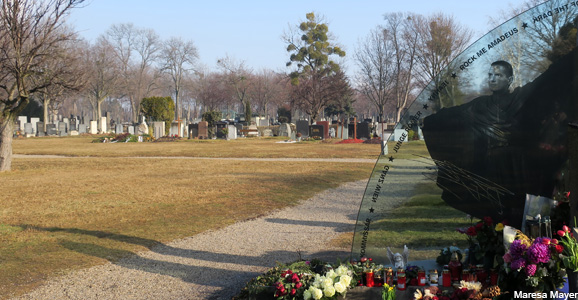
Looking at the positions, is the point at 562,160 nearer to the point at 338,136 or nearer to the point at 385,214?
the point at 385,214

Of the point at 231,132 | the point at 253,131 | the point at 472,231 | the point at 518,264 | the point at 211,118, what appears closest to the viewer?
the point at 518,264

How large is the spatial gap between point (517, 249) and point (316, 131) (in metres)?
35.2

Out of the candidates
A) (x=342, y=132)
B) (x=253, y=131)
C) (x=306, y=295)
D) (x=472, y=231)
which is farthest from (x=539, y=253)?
(x=253, y=131)

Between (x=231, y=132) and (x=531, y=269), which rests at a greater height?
(x=231, y=132)

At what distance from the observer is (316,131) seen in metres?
39.3

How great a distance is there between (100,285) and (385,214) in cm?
330

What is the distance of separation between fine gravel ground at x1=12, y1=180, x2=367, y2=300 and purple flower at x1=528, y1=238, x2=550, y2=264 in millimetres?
2929

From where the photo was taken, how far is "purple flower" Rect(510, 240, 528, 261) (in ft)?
13.7

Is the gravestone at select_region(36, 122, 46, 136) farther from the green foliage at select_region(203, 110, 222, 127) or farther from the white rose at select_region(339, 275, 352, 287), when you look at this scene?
the white rose at select_region(339, 275, 352, 287)

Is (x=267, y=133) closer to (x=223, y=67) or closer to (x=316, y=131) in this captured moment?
(x=316, y=131)

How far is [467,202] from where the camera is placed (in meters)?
5.34

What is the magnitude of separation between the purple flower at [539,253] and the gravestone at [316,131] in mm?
34558

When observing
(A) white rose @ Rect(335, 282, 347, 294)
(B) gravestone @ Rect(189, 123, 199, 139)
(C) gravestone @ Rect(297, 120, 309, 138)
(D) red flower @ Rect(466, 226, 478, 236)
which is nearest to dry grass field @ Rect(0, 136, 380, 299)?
(A) white rose @ Rect(335, 282, 347, 294)

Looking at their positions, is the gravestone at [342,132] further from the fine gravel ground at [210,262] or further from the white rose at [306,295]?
the white rose at [306,295]
